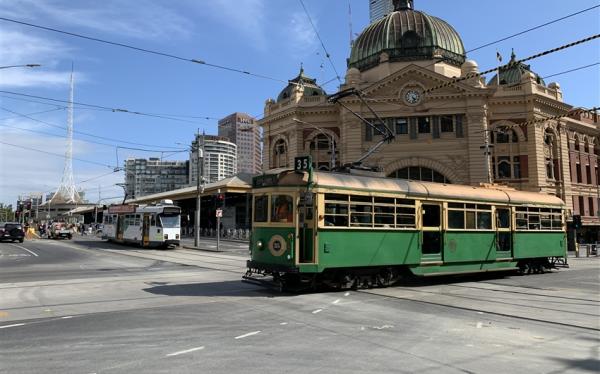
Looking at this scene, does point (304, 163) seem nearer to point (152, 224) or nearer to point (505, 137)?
point (152, 224)

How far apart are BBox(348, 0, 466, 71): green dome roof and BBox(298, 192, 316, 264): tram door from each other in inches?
1678

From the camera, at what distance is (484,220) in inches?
623

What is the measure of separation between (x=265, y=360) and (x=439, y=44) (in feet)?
167

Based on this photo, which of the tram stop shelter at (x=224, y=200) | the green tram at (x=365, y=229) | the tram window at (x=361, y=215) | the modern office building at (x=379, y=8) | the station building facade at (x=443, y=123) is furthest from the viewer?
the modern office building at (x=379, y=8)

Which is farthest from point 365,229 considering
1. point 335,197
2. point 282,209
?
point 282,209

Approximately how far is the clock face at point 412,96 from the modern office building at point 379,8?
34487 millimetres

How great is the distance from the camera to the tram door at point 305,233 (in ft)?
39.1

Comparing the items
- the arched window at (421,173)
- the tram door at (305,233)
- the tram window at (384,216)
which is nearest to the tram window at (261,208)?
the tram door at (305,233)

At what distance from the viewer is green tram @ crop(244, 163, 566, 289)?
12.0 m

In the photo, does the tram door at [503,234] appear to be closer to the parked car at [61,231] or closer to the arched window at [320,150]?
the arched window at [320,150]

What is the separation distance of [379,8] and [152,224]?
62388 millimetres

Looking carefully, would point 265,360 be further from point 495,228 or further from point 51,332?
point 495,228

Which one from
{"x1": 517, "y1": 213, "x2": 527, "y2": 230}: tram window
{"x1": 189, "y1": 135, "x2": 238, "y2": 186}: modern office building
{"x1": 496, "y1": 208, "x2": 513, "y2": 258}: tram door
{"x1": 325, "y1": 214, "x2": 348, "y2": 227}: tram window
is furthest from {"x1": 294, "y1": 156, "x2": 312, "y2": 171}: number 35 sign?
{"x1": 189, "y1": 135, "x2": 238, "y2": 186}: modern office building

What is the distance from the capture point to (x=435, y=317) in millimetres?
9336
